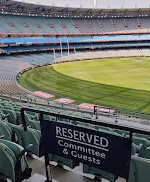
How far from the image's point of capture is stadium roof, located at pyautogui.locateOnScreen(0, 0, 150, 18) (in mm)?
68394

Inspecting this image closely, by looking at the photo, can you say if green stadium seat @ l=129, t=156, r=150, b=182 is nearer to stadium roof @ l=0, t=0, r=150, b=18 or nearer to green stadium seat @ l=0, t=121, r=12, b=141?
green stadium seat @ l=0, t=121, r=12, b=141

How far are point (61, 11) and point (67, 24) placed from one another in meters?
5.72

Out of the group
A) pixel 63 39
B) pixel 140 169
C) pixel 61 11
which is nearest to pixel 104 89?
pixel 140 169

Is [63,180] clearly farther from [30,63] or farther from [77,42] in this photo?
[77,42]

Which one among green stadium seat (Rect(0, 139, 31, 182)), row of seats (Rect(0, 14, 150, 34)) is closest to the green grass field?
green stadium seat (Rect(0, 139, 31, 182))

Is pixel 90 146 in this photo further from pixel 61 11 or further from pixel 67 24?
pixel 67 24

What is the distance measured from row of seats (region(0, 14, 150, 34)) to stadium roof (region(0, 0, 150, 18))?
175cm

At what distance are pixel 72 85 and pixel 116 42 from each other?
188ft

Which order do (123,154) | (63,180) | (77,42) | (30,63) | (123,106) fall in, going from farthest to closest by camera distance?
(77,42)
(30,63)
(123,106)
(63,180)
(123,154)

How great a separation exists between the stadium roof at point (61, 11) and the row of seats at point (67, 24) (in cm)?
175

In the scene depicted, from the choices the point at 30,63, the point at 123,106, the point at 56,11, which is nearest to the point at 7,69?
the point at 30,63

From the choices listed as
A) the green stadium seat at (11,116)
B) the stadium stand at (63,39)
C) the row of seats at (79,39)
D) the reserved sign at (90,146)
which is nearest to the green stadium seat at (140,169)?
the reserved sign at (90,146)

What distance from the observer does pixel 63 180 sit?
406 centimetres

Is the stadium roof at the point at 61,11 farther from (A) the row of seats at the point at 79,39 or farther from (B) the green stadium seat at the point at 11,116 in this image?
(B) the green stadium seat at the point at 11,116
